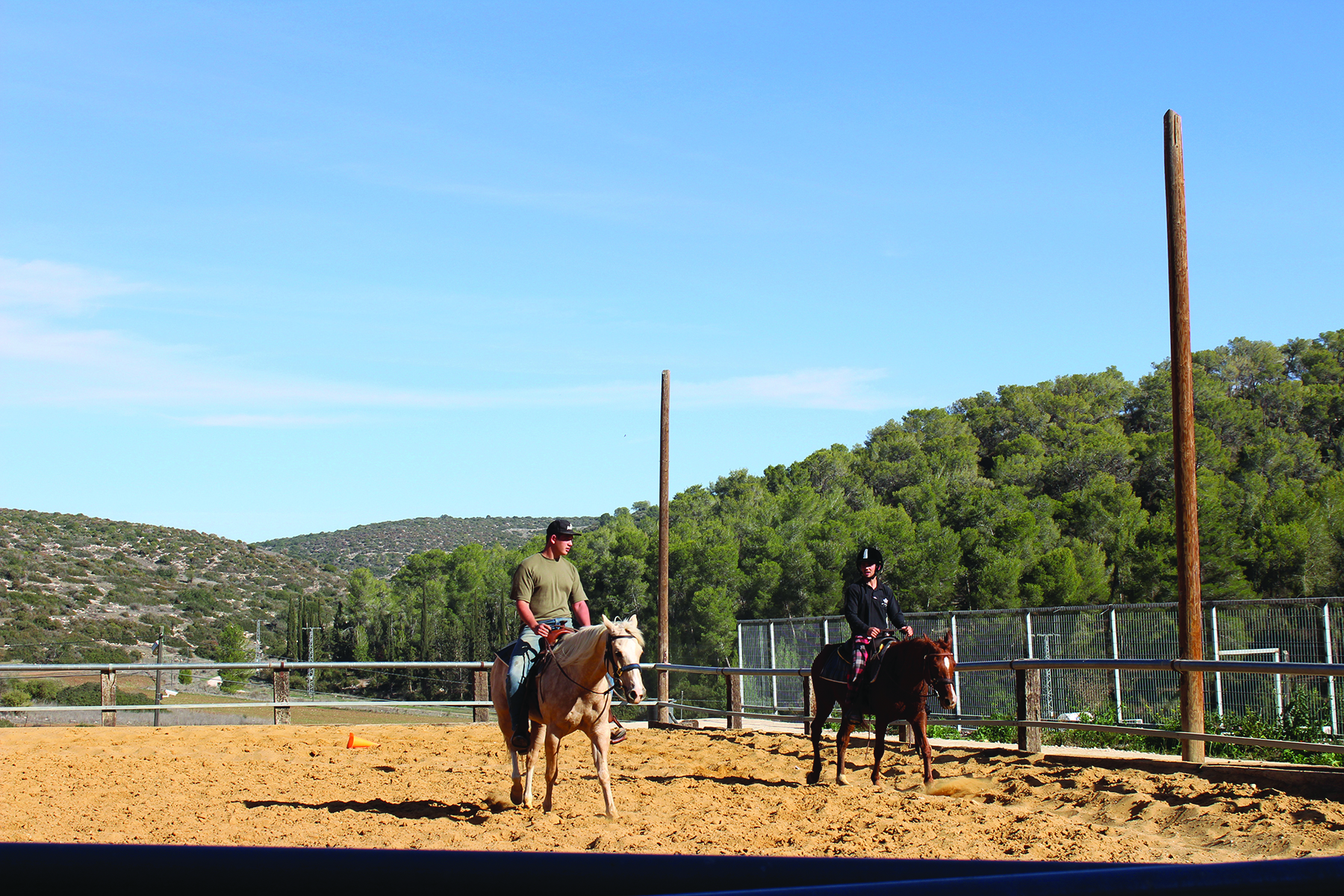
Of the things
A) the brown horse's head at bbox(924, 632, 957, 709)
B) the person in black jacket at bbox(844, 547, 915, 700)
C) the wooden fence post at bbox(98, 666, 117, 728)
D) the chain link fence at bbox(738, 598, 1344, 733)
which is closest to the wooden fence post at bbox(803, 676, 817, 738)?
the chain link fence at bbox(738, 598, 1344, 733)

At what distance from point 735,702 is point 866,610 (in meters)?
6.42

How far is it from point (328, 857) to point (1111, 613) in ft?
57.1

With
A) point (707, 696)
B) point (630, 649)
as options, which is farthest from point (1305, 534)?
point (630, 649)

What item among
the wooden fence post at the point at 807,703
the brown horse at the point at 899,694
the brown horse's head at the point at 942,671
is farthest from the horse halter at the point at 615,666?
the wooden fence post at the point at 807,703

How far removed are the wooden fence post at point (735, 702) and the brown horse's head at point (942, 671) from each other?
6.71m

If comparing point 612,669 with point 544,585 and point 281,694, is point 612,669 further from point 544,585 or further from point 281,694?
point 281,694

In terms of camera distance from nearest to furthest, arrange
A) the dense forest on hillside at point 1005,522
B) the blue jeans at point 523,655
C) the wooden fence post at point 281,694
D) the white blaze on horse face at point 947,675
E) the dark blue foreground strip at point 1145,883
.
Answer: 1. the dark blue foreground strip at point 1145,883
2. the blue jeans at point 523,655
3. the white blaze on horse face at point 947,675
4. the wooden fence post at point 281,694
5. the dense forest on hillside at point 1005,522

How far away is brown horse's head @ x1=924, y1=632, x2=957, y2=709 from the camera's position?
944 cm

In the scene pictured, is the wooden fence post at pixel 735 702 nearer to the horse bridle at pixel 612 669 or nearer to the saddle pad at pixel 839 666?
the saddle pad at pixel 839 666

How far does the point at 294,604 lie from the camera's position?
252 ft

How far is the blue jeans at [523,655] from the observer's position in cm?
897

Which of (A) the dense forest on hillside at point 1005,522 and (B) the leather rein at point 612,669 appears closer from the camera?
(B) the leather rein at point 612,669

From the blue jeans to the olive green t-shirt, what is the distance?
10 cm

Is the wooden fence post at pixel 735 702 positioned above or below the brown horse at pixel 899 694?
below
